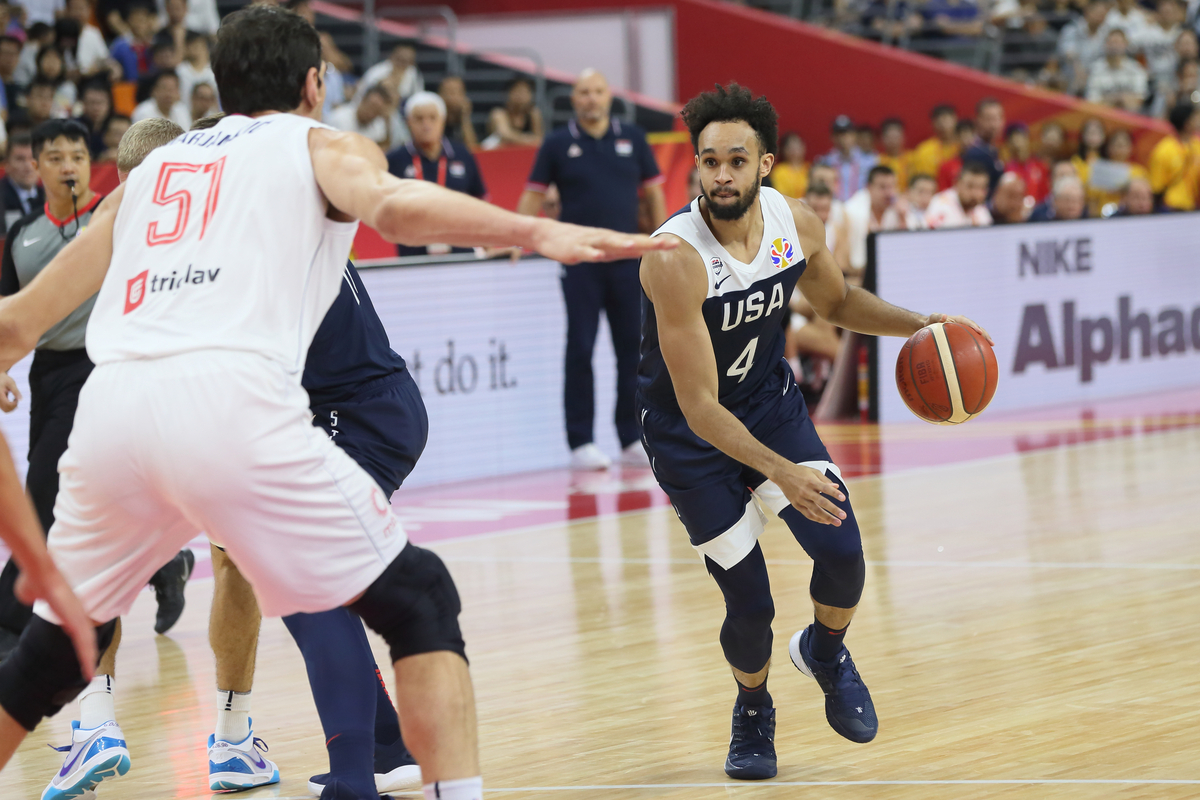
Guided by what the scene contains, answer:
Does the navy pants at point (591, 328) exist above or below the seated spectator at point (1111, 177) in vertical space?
below

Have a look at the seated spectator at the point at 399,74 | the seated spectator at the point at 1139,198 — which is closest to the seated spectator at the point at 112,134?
the seated spectator at the point at 399,74

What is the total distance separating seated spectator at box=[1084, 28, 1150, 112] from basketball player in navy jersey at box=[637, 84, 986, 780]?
1532 centimetres

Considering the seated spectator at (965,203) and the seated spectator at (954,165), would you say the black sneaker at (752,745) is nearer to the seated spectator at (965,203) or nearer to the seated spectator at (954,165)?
the seated spectator at (965,203)

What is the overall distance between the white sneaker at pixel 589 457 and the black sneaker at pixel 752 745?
19.2ft

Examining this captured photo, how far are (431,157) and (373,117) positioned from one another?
11.8ft

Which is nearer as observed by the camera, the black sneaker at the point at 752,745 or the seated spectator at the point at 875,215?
the black sneaker at the point at 752,745

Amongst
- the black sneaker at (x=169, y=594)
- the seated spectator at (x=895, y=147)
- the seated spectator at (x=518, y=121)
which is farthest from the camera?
the seated spectator at (x=895, y=147)

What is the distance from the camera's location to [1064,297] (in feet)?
41.8

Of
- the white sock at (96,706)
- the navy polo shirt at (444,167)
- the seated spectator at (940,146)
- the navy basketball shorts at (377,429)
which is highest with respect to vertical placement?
the seated spectator at (940,146)

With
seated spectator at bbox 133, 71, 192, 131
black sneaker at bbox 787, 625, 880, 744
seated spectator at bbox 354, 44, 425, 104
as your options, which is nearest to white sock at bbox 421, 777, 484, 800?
black sneaker at bbox 787, 625, 880, 744

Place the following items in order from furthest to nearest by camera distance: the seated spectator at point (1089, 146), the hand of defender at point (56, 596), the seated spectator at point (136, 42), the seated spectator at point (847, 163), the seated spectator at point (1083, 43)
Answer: the seated spectator at point (1083, 43), the seated spectator at point (1089, 146), the seated spectator at point (847, 163), the seated spectator at point (136, 42), the hand of defender at point (56, 596)

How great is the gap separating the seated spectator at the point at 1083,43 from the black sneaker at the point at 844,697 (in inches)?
→ 635

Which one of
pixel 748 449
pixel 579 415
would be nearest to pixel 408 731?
pixel 748 449

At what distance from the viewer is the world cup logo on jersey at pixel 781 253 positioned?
441 cm
